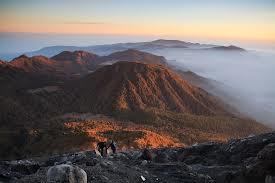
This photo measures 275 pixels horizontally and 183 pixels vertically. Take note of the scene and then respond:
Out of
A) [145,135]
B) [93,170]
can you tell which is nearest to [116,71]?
[145,135]

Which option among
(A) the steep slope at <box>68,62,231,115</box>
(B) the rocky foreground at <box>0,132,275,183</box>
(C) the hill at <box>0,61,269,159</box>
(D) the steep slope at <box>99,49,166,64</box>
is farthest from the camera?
(D) the steep slope at <box>99,49,166,64</box>

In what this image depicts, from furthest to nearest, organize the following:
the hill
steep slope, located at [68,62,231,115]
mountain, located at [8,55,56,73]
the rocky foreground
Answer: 1. mountain, located at [8,55,56,73]
2. steep slope, located at [68,62,231,115]
3. the hill
4. the rocky foreground

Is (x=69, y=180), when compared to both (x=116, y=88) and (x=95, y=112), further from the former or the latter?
(x=116, y=88)

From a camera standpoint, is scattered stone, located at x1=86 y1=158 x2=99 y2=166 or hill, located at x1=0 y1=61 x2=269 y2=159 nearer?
scattered stone, located at x1=86 y1=158 x2=99 y2=166

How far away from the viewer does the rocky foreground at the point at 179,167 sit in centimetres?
1401

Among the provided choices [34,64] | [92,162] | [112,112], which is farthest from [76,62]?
[92,162]

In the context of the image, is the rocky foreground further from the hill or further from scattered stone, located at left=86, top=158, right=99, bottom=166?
the hill

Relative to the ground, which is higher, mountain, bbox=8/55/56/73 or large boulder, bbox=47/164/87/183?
large boulder, bbox=47/164/87/183

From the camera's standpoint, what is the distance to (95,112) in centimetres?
A: 6888

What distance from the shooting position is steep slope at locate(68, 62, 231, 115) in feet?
240

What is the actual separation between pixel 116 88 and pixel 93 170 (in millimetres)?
60953

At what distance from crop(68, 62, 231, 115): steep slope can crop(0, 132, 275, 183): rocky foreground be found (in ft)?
157

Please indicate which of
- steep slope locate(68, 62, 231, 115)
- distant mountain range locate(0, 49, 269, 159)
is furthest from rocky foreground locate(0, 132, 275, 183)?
steep slope locate(68, 62, 231, 115)

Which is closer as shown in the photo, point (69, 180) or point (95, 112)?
point (69, 180)
